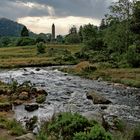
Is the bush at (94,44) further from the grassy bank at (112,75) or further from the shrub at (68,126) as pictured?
the shrub at (68,126)

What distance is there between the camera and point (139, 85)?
50031 mm

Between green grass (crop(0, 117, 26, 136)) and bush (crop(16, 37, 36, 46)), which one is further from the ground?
bush (crop(16, 37, 36, 46))

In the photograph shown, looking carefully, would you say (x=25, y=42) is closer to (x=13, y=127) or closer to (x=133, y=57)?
(x=133, y=57)

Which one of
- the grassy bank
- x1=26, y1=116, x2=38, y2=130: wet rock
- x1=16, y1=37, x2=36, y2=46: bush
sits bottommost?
the grassy bank

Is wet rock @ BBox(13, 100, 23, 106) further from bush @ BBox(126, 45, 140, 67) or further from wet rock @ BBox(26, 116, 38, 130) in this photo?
bush @ BBox(126, 45, 140, 67)

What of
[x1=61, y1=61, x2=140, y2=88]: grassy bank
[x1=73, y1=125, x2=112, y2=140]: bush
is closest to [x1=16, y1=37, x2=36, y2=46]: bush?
[x1=61, y1=61, x2=140, y2=88]: grassy bank

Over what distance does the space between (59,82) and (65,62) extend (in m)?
38.5

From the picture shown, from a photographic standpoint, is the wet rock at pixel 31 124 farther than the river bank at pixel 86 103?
No

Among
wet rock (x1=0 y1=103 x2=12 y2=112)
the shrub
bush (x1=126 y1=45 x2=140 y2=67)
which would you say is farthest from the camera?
bush (x1=126 y1=45 x2=140 y2=67)

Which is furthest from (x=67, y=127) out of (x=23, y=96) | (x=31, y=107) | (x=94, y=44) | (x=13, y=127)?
(x=94, y=44)

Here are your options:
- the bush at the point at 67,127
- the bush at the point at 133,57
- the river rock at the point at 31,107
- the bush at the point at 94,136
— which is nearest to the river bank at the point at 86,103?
the river rock at the point at 31,107

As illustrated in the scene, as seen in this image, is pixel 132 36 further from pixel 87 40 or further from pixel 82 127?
pixel 82 127

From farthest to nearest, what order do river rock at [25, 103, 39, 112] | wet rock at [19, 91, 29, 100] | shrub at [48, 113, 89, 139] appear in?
wet rock at [19, 91, 29, 100], river rock at [25, 103, 39, 112], shrub at [48, 113, 89, 139]

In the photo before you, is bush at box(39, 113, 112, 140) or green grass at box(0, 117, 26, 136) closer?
bush at box(39, 113, 112, 140)
